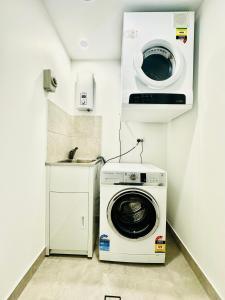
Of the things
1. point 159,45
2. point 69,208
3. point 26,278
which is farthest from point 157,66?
point 26,278

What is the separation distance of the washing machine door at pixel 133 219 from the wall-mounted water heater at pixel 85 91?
1.46 m

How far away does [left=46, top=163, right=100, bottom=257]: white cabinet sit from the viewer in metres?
1.77

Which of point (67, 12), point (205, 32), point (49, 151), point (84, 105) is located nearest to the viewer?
point (205, 32)

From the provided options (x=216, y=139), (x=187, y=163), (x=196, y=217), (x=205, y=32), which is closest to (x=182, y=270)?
(x=196, y=217)

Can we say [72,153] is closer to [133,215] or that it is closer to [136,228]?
[133,215]

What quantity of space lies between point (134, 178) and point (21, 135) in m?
1.00

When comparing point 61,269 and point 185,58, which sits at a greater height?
point 185,58

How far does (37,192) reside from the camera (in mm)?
1617

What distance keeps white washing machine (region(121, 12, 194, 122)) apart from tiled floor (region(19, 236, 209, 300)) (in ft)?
4.83

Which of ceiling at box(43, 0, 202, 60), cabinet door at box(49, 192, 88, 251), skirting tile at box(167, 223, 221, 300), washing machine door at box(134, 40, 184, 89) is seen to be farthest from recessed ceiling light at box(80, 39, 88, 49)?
skirting tile at box(167, 223, 221, 300)

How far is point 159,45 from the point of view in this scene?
170 cm

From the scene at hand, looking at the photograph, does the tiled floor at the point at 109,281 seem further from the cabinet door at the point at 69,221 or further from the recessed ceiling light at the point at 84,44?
the recessed ceiling light at the point at 84,44

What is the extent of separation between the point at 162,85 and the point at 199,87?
320mm

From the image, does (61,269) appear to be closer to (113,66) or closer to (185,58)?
(185,58)
